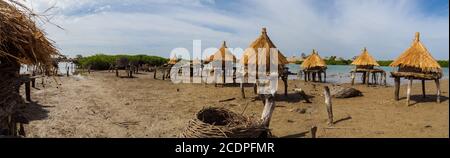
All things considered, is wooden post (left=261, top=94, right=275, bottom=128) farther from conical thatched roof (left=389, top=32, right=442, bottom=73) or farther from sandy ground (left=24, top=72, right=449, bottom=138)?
conical thatched roof (left=389, top=32, right=442, bottom=73)

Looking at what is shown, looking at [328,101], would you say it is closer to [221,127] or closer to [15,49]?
[221,127]

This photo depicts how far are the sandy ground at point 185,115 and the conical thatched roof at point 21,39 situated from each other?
6.12 m

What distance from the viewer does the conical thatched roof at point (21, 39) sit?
414 centimetres

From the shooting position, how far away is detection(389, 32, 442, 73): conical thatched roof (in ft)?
52.3

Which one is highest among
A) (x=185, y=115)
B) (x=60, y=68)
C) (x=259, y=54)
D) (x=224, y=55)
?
(x=224, y=55)

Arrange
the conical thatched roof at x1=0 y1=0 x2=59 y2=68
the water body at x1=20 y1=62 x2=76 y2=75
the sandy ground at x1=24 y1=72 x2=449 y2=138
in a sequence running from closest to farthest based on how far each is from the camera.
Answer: the conical thatched roof at x1=0 y1=0 x2=59 y2=68, the water body at x1=20 y1=62 x2=76 y2=75, the sandy ground at x1=24 y1=72 x2=449 y2=138

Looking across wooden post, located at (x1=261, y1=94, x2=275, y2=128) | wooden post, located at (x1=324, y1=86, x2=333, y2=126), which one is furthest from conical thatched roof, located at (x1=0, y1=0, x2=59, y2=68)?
wooden post, located at (x1=324, y1=86, x2=333, y2=126)

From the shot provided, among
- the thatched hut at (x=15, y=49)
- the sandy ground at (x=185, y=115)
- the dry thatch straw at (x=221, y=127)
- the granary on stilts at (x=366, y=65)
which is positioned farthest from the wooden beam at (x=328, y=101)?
the granary on stilts at (x=366, y=65)

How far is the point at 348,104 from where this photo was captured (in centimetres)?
1709

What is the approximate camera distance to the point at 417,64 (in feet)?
52.9

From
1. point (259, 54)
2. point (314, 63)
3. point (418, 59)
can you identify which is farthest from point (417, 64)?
point (314, 63)

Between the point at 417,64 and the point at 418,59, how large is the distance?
25cm

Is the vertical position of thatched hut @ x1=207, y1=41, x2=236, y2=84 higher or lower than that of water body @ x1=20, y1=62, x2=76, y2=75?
higher
